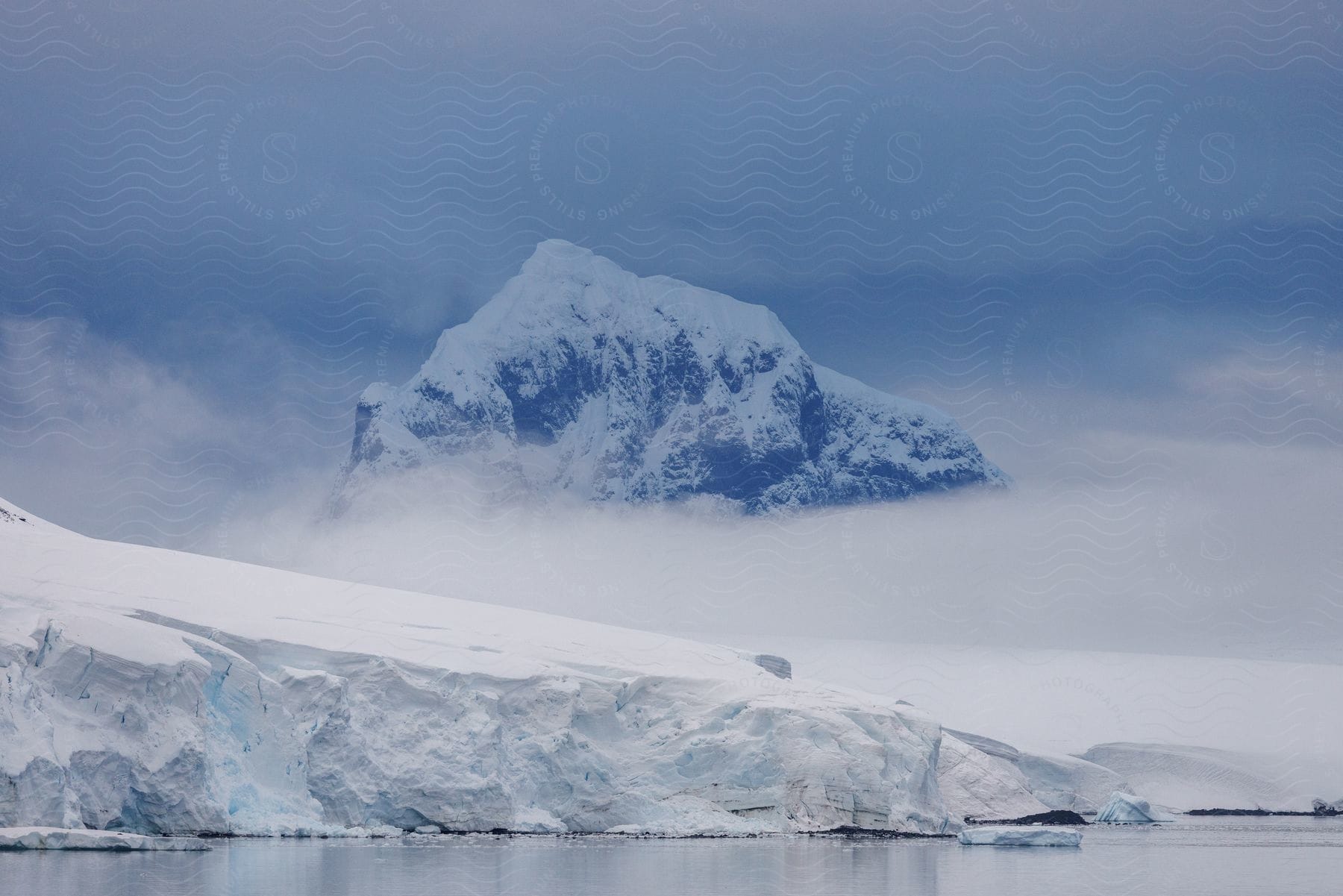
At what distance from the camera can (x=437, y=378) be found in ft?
392

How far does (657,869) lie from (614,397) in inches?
4003

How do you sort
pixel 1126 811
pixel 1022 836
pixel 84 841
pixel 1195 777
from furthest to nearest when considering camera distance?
1. pixel 1195 777
2. pixel 1126 811
3. pixel 1022 836
4. pixel 84 841

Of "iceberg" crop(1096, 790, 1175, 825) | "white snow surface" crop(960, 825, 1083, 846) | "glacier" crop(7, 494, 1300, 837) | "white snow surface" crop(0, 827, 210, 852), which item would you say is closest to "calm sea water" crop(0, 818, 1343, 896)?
"white snow surface" crop(0, 827, 210, 852)

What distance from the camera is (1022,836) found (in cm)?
3803

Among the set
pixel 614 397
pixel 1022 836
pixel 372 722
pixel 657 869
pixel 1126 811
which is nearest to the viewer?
pixel 657 869

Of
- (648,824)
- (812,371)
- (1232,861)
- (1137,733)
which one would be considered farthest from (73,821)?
(812,371)

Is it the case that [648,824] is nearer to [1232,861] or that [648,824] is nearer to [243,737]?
[243,737]

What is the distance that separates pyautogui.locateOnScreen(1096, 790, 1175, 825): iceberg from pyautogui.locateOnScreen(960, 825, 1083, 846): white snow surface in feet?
68.5

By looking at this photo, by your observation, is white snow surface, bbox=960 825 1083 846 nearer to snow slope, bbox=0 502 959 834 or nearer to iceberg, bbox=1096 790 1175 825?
snow slope, bbox=0 502 959 834

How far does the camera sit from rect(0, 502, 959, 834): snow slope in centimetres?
2966

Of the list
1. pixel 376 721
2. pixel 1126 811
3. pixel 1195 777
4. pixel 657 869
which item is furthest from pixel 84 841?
pixel 1195 777

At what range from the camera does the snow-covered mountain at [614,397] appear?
391 feet

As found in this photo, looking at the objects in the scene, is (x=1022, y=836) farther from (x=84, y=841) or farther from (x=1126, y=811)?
(x=1126, y=811)

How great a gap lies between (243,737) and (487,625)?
1186cm
